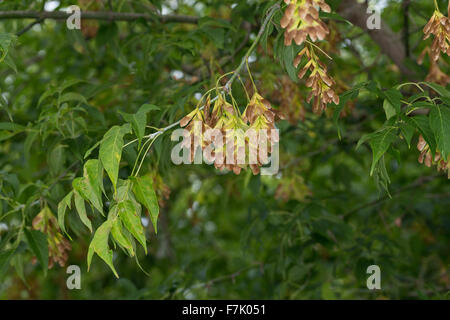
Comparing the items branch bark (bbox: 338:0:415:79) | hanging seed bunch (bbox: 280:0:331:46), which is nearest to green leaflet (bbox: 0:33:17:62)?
hanging seed bunch (bbox: 280:0:331:46)

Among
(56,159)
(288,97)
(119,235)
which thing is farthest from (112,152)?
(288,97)

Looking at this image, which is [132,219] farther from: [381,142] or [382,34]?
[382,34]

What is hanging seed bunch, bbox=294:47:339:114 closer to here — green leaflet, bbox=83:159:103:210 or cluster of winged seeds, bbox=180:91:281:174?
cluster of winged seeds, bbox=180:91:281:174

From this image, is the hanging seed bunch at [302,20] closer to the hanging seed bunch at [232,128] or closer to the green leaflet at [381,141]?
the hanging seed bunch at [232,128]

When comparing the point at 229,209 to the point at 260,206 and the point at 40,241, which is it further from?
the point at 40,241

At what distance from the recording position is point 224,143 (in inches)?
51.3

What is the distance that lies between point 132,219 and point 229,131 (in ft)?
0.99

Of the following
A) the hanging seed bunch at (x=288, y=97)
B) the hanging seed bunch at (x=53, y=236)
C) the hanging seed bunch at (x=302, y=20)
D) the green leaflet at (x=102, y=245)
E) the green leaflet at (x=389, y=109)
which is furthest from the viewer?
the hanging seed bunch at (x=288, y=97)

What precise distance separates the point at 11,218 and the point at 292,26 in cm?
159

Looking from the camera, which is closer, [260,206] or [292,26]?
[292,26]

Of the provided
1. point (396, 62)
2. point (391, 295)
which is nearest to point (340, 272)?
point (391, 295)

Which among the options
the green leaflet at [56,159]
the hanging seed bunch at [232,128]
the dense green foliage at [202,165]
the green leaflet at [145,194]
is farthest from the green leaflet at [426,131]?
the green leaflet at [56,159]

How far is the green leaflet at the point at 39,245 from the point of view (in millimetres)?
1705
